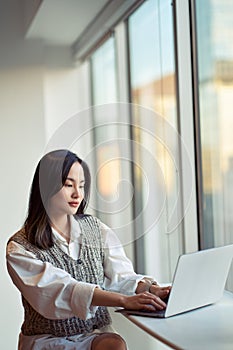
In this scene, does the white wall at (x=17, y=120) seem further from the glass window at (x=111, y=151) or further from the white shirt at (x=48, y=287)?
the white shirt at (x=48, y=287)

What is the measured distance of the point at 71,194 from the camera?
6.40 feet

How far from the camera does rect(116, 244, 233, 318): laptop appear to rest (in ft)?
5.29

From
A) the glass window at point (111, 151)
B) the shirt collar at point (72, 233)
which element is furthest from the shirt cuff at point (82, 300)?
the glass window at point (111, 151)

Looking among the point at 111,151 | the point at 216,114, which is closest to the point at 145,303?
the point at 216,114

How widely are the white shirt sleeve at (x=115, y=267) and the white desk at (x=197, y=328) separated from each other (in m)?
0.32

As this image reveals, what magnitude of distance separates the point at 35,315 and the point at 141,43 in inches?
69.1

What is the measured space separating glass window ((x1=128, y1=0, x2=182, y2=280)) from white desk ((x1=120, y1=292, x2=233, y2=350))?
2.72 ft

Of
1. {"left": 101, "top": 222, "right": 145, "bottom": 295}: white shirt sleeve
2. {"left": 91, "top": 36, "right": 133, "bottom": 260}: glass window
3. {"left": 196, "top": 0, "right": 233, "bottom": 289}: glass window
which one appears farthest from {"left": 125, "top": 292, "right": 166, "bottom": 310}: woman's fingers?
{"left": 196, "top": 0, "right": 233, "bottom": 289}: glass window

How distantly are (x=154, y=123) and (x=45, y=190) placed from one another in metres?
1.21

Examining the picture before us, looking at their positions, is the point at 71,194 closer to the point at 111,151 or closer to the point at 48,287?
the point at 48,287

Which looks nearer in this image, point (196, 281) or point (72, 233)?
point (196, 281)

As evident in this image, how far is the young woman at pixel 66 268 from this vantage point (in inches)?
71.4

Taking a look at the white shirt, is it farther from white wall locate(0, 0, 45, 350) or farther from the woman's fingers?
white wall locate(0, 0, 45, 350)

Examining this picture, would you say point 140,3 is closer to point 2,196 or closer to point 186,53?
point 186,53
